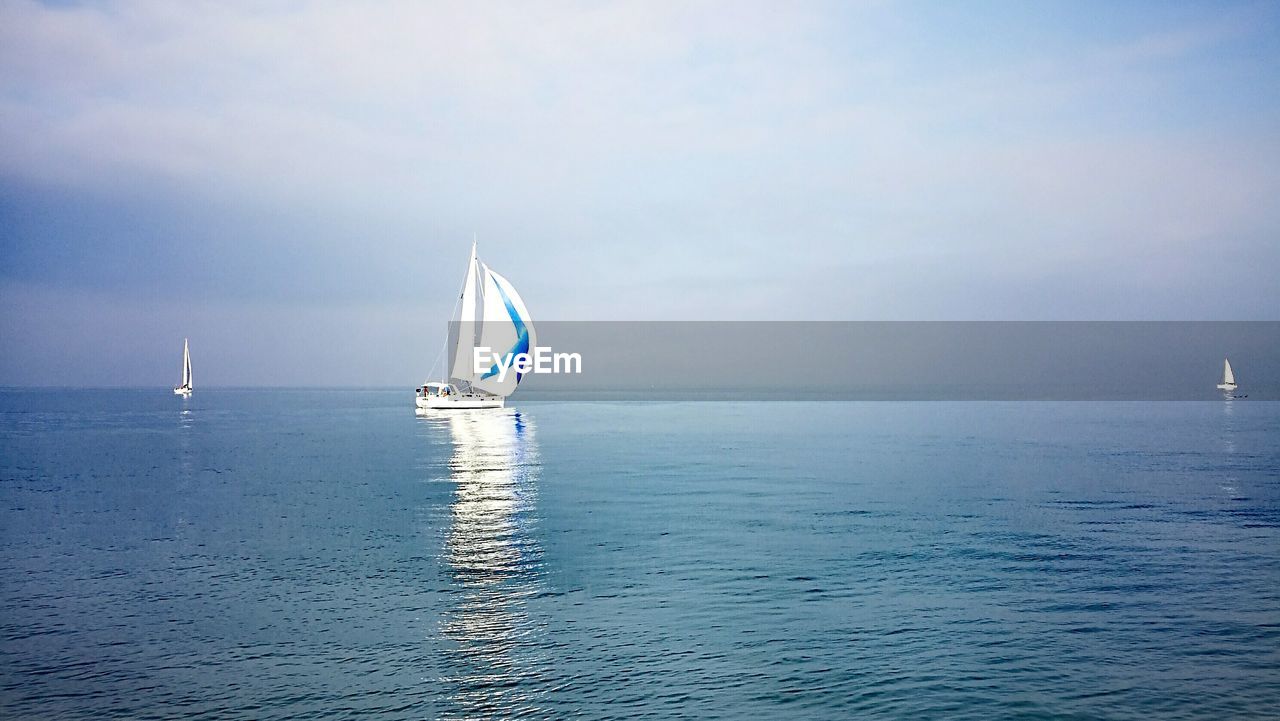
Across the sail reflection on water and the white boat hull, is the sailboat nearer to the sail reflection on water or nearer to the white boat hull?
the white boat hull

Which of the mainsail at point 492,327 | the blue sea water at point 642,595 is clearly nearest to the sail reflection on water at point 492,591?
the blue sea water at point 642,595

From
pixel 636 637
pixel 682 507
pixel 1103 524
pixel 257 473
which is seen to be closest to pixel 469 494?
pixel 682 507

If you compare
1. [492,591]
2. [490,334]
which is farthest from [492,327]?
[492,591]

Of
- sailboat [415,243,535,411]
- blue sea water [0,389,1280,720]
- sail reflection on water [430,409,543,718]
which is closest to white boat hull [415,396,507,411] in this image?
sailboat [415,243,535,411]

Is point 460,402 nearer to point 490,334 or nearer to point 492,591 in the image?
point 490,334

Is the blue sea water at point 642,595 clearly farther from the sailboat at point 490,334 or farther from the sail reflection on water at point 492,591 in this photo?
the sailboat at point 490,334

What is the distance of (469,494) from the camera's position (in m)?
45.0

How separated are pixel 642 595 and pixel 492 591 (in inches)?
168

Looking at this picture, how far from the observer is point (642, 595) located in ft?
77.9

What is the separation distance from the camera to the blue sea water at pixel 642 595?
16516 mm

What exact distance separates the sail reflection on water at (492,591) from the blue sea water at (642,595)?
11cm

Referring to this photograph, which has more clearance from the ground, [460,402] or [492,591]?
[460,402]

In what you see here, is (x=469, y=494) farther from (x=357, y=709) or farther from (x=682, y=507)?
(x=357, y=709)

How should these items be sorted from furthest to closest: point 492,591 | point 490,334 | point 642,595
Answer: point 490,334
point 492,591
point 642,595
